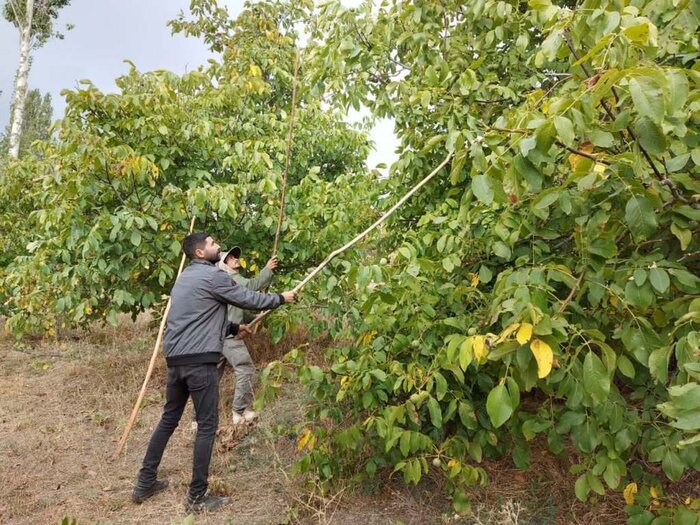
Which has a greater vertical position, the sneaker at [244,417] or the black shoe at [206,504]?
the sneaker at [244,417]

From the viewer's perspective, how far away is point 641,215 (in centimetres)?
179

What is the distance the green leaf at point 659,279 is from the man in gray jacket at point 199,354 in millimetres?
2270

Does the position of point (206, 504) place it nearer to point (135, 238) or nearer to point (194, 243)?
point (194, 243)

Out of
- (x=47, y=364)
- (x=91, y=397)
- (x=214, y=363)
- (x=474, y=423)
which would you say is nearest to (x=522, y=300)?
(x=474, y=423)

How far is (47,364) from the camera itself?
7.75 m

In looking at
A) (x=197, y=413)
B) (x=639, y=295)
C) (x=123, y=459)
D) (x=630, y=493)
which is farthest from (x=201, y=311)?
(x=630, y=493)

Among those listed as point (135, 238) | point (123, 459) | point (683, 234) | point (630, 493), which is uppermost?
point (135, 238)

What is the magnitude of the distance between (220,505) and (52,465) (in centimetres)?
183

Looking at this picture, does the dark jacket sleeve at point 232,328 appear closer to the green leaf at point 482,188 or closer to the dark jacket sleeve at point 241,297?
the dark jacket sleeve at point 241,297

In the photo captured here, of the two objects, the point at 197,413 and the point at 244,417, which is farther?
the point at 244,417

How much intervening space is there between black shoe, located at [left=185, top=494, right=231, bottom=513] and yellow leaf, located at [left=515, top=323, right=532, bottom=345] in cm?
295

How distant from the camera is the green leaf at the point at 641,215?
1.78 meters

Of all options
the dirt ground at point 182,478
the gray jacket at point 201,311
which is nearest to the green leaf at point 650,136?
the dirt ground at point 182,478

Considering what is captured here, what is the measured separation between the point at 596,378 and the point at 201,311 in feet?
8.96
